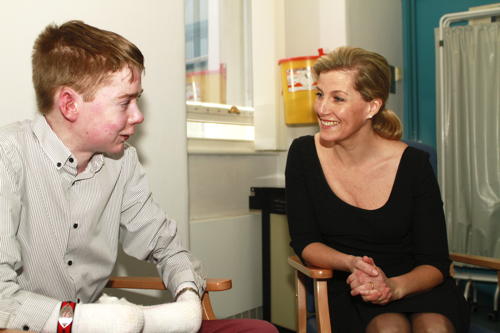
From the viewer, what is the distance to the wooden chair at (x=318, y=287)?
5.06ft

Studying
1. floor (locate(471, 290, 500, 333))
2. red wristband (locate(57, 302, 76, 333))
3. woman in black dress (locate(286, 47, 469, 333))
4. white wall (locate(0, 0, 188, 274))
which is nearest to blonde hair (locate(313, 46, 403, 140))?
woman in black dress (locate(286, 47, 469, 333))

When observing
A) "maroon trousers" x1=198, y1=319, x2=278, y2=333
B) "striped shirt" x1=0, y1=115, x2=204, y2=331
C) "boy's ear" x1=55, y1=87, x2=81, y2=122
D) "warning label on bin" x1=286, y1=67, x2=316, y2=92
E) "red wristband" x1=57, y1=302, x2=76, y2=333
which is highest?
"warning label on bin" x1=286, y1=67, x2=316, y2=92

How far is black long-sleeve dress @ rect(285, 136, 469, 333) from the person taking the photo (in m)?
1.71

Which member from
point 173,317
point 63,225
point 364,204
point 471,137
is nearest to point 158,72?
point 63,225

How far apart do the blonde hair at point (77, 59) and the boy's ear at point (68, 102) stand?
0.01 meters

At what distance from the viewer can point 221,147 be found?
2865 millimetres

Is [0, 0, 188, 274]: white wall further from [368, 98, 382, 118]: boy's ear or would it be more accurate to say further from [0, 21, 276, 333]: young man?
[368, 98, 382, 118]: boy's ear

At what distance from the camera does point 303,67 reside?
8.98ft

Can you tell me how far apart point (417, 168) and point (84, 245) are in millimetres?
1155

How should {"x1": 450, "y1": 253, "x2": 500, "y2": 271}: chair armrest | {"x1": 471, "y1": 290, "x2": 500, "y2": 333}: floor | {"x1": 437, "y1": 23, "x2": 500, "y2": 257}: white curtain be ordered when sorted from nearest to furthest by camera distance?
{"x1": 450, "y1": 253, "x2": 500, "y2": 271}: chair armrest < {"x1": 471, "y1": 290, "x2": 500, "y2": 333}: floor < {"x1": 437, "y1": 23, "x2": 500, "y2": 257}: white curtain

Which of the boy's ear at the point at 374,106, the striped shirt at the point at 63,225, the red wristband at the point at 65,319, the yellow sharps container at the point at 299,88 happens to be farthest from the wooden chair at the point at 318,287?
the yellow sharps container at the point at 299,88

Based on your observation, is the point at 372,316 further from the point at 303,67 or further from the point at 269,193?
the point at 303,67

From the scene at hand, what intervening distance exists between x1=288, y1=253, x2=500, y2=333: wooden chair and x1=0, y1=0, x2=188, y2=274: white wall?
1.53 feet

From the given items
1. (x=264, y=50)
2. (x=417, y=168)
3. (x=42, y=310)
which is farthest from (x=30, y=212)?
(x=264, y=50)
